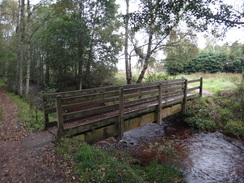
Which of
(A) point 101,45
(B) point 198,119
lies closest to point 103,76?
(A) point 101,45

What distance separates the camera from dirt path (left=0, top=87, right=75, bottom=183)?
11.1 ft

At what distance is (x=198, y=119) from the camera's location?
9055 millimetres

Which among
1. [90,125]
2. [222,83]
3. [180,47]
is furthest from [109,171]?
[222,83]

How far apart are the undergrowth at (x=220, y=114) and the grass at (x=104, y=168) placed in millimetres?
4631

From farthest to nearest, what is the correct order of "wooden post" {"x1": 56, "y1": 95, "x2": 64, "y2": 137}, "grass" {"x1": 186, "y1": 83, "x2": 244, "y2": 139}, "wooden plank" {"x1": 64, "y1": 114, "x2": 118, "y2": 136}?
"grass" {"x1": 186, "y1": 83, "x2": 244, "y2": 139}, "wooden plank" {"x1": 64, "y1": 114, "x2": 118, "y2": 136}, "wooden post" {"x1": 56, "y1": 95, "x2": 64, "y2": 137}

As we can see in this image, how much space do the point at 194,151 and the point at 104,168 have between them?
4421 mm

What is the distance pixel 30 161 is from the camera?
12.8 feet

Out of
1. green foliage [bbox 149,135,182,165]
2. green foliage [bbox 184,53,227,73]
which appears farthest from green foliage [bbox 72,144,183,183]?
green foliage [bbox 184,53,227,73]

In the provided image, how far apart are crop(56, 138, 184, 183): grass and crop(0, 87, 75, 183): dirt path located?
0.23m

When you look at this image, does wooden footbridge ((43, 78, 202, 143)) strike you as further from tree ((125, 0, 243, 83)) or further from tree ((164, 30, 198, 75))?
tree ((164, 30, 198, 75))

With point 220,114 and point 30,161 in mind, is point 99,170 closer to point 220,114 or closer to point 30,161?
point 30,161

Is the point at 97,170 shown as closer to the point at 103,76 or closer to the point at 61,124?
the point at 61,124

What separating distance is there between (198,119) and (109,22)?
1033 cm

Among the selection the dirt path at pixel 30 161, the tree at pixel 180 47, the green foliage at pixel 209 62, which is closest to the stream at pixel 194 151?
the dirt path at pixel 30 161
